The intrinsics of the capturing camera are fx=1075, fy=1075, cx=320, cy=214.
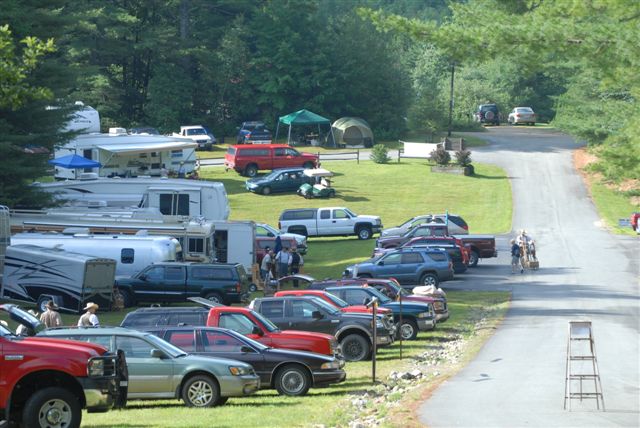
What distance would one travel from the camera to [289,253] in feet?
122

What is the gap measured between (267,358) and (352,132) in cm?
5913

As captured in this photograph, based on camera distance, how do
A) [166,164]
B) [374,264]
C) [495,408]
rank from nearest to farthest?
[495,408] < [374,264] < [166,164]

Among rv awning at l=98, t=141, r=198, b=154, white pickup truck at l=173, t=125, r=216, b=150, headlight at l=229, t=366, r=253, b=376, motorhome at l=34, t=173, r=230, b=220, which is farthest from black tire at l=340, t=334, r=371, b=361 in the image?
white pickup truck at l=173, t=125, r=216, b=150

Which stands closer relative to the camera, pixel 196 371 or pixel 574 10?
pixel 574 10

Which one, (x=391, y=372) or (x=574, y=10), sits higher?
(x=574, y=10)

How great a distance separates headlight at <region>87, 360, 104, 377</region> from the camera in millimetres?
14297

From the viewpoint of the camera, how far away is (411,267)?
3541cm

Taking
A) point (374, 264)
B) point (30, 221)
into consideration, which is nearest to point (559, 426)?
point (374, 264)

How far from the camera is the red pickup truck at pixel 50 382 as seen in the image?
46.0 ft

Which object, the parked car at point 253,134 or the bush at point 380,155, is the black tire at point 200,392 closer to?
the bush at point 380,155

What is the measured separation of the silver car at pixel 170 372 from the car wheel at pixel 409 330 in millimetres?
9613

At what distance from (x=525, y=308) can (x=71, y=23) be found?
21638 mm

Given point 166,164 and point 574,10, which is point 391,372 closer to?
point 574,10

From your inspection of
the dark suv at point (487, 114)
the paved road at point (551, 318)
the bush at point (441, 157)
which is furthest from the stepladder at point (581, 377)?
the dark suv at point (487, 114)
